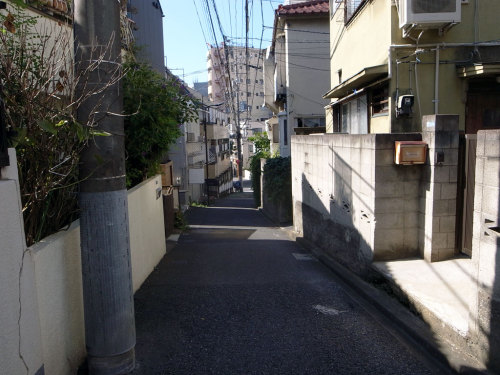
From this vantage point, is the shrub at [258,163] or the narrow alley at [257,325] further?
the shrub at [258,163]

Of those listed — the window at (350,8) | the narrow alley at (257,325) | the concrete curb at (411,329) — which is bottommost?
the narrow alley at (257,325)

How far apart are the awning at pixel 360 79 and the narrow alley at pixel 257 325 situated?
3799 mm

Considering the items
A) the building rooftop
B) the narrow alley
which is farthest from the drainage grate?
the building rooftop

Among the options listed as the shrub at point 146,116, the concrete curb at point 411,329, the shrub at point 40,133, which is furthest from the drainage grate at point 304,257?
the shrub at point 40,133

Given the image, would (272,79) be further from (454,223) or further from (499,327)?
(499,327)

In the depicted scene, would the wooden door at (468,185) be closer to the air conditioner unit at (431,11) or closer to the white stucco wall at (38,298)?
the air conditioner unit at (431,11)

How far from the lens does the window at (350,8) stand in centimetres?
1020

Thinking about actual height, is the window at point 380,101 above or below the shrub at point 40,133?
above

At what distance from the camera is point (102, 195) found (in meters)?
3.68

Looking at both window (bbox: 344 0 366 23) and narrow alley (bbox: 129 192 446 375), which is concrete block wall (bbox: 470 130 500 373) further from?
window (bbox: 344 0 366 23)

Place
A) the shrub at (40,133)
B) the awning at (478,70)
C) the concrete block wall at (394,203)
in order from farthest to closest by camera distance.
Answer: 1. the awning at (478,70)
2. the concrete block wall at (394,203)
3. the shrub at (40,133)

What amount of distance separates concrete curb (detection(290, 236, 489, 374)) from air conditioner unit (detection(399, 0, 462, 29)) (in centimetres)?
Answer: 439

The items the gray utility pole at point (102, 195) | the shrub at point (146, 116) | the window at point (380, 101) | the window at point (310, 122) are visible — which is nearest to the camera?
the gray utility pole at point (102, 195)

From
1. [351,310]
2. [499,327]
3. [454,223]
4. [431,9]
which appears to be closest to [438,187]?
[454,223]
